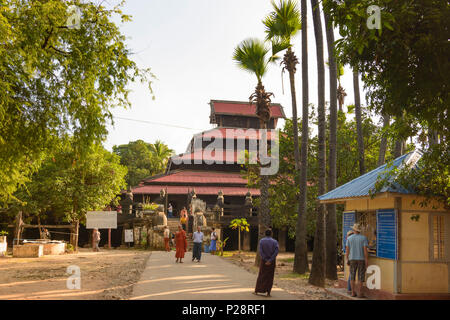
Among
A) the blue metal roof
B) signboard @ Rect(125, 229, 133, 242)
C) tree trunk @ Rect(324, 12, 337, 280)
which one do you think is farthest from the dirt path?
signboard @ Rect(125, 229, 133, 242)

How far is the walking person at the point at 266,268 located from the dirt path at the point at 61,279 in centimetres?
314

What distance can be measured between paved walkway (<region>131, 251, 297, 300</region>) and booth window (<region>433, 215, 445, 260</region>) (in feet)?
11.7

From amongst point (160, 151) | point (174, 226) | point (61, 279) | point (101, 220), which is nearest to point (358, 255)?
point (61, 279)

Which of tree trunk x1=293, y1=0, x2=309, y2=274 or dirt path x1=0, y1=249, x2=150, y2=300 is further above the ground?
tree trunk x1=293, y1=0, x2=309, y2=274

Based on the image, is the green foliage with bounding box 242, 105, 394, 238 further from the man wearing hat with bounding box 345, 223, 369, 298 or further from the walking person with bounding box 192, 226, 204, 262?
the man wearing hat with bounding box 345, 223, 369, 298

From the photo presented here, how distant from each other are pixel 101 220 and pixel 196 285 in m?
18.0

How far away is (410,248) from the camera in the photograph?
10125 mm

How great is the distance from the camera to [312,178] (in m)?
21.9

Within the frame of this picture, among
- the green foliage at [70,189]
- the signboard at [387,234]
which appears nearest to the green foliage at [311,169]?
the signboard at [387,234]

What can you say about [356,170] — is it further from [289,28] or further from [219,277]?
[219,277]

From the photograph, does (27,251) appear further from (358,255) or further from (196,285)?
(358,255)

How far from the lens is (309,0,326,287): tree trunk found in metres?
13.9

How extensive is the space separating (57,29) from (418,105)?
24.4 ft

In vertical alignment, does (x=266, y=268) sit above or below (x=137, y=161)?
below
